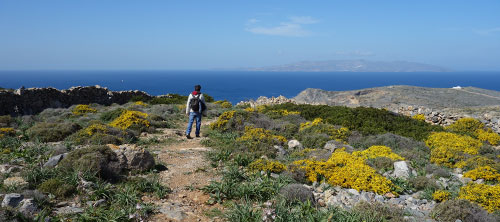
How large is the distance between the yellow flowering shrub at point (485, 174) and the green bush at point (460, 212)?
8.17 feet

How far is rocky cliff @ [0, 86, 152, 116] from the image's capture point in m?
19.3

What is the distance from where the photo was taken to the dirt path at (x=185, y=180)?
225 inches

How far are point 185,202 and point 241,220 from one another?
1506 mm

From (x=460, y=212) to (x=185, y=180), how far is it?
565 cm

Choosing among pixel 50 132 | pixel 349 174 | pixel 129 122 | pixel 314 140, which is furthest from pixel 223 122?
pixel 349 174

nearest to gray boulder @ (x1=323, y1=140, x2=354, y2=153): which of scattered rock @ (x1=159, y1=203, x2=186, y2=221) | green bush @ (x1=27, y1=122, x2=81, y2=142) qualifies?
scattered rock @ (x1=159, y1=203, x2=186, y2=221)

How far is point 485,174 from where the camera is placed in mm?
8289

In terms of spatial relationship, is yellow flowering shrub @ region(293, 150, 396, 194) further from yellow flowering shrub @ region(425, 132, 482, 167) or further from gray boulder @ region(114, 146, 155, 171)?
gray boulder @ region(114, 146, 155, 171)

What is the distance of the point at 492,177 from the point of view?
8.23m

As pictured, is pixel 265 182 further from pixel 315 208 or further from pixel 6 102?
pixel 6 102

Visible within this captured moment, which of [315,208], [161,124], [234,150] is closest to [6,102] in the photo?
[161,124]

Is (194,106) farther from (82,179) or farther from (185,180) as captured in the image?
(82,179)

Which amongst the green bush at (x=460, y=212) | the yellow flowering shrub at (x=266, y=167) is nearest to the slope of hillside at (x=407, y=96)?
the yellow flowering shrub at (x=266, y=167)

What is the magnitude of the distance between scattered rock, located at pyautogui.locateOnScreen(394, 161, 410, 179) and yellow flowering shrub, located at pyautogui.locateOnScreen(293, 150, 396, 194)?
2.86 feet
